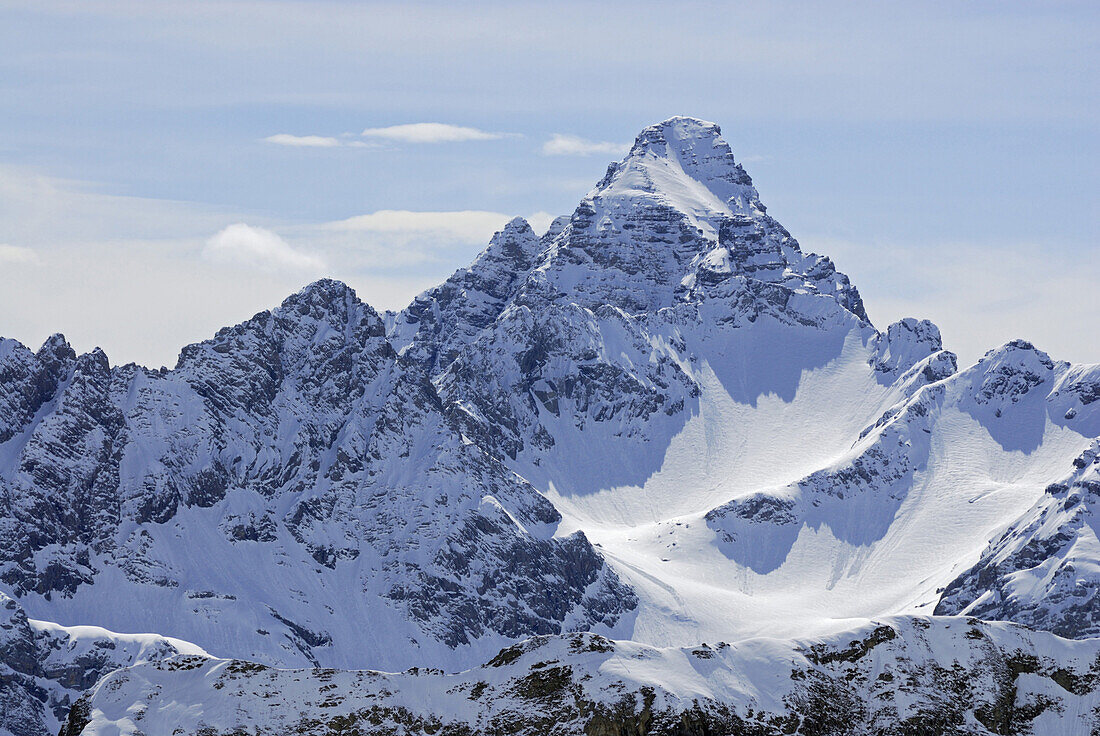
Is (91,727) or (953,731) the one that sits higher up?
(953,731)

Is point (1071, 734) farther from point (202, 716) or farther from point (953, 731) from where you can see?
point (202, 716)

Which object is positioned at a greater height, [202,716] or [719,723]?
[719,723]

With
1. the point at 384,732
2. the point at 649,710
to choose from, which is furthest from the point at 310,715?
the point at 649,710

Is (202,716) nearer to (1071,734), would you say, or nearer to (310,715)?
(310,715)

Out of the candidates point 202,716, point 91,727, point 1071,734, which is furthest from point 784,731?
point 91,727

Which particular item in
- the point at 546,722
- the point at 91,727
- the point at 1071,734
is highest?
the point at 1071,734

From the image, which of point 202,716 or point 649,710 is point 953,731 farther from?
point 202,716

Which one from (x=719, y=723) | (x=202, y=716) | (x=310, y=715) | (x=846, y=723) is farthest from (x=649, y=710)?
(x=202, y=716)
